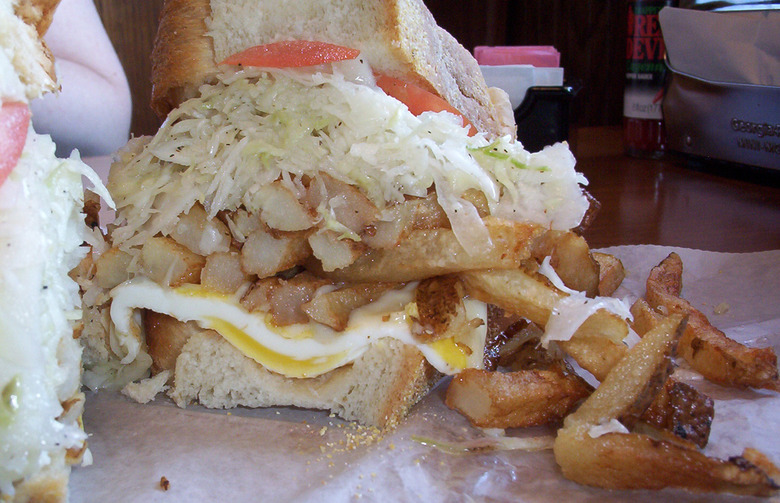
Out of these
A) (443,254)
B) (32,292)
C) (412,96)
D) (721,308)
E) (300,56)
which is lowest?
(721,308)

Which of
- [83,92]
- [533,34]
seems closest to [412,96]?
[83,92]

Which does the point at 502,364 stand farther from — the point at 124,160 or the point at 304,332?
the point at 124,160

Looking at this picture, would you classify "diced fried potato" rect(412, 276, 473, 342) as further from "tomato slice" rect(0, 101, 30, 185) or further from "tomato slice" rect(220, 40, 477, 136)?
"tomato slice" rect(0, 101, 30, 185)

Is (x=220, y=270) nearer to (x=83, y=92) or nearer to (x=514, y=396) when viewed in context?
(x=514, y=396)

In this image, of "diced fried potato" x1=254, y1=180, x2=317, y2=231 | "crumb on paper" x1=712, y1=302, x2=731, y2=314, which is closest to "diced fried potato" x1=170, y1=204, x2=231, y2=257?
"diced fried potato" x1=254, y1=180, x2=317, y2=231

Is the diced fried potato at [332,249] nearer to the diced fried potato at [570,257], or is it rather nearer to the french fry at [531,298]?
the french fry at [531,298]

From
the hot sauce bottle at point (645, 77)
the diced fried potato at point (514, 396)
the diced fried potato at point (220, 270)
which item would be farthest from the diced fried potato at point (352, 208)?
the hot sauce bottle at point (645, 77)
